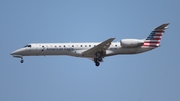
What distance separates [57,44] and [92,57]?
3.70 m

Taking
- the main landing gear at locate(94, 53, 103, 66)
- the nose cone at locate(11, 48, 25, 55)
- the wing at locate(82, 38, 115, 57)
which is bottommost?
the main landing gear at locate(94, 53, 103, 66)

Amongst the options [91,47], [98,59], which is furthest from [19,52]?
[98,59]

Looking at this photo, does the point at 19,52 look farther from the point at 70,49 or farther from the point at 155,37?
the point at 155,37

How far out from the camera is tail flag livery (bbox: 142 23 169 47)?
1212 inches

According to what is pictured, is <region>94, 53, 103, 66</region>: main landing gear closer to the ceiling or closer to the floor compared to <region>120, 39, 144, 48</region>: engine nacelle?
closer to the floor

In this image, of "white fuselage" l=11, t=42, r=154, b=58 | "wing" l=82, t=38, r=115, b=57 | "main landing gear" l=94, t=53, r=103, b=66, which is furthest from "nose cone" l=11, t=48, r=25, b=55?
"main landing gear" l=94, t=53, r=103, b=66

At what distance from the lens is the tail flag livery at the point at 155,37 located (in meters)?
30.8

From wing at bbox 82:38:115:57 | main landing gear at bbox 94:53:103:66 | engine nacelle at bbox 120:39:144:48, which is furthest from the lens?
main landing gear at bbox 94:53:103:66

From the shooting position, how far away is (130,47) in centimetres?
2995

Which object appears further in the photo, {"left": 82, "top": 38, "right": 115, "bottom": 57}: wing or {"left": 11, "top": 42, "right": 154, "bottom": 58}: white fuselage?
{"left": 11, "top": 42, "right": 154, "bottom": 58}: white fuselage

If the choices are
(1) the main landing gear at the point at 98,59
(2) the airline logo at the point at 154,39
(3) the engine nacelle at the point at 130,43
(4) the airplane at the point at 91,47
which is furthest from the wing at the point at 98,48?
(2) the airline logo at the point at 154,39

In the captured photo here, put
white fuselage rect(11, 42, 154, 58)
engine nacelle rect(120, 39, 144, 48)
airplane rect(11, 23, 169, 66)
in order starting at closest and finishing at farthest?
1. engine nacelle rect(120, 39, 144, 48)
2. airplane rect(11, 23, 169, 66)
3. white fuselage rect(11, 42, 154, 58)

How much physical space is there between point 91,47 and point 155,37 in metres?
6.50

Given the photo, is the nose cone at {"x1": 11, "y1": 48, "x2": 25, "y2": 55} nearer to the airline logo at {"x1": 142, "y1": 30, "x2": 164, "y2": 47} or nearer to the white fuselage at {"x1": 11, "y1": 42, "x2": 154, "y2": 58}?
the white fuselage at {"x1": 11, "y1": 42, "x2": 154, "y2": 58}
